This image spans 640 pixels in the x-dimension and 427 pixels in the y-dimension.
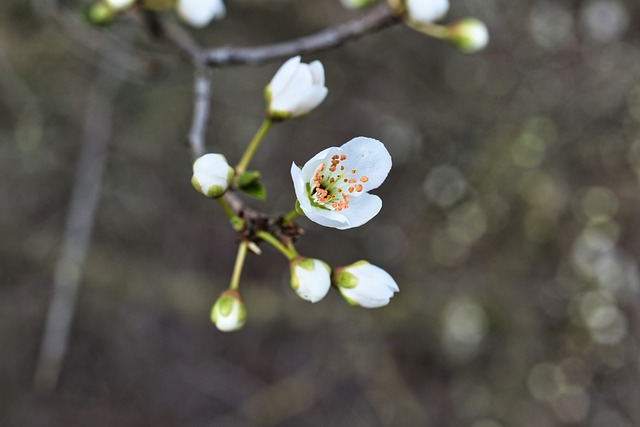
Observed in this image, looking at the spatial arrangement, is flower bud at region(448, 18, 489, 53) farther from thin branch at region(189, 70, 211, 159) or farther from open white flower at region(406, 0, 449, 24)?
thin branch at region(189, 70, 211, 159)

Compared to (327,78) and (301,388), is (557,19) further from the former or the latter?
(301,388)

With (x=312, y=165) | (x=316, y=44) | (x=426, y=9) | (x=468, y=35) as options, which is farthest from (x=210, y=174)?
(x=468, y=35)

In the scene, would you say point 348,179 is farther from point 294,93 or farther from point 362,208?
point 294,93

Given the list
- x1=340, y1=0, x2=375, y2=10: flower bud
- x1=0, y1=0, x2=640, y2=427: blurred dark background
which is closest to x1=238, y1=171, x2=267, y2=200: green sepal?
x1=340, y1=0, x2=375, y2=10: flower bud

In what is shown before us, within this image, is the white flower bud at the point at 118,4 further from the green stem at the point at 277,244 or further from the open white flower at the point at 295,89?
the green stem at the point at 277,244

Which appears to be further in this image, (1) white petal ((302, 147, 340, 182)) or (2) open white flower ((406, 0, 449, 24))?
(2) open white flower ((406, 0, 449, 24))
